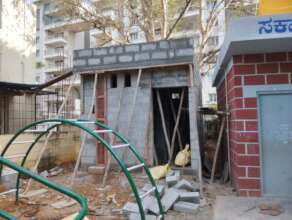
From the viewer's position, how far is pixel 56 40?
1321 inches

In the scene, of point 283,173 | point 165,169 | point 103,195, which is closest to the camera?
point 283,173

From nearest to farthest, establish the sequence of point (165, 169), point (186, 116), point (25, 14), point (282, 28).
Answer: point (282, 28)
point (165, 169)
point (186, 116)
point (25, 14)

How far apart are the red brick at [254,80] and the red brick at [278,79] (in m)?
0.11

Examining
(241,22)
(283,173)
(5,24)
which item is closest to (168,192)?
(283,173)

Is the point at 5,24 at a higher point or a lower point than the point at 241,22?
higher

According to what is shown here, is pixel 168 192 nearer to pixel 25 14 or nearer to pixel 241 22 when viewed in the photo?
pixel 241 22

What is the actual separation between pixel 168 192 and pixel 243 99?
210cm

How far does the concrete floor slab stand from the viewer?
12.7ft

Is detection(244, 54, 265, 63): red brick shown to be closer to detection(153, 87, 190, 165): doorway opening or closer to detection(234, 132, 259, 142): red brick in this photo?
detection(234, 132, 259, 142): red brick

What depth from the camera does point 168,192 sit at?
470 cm

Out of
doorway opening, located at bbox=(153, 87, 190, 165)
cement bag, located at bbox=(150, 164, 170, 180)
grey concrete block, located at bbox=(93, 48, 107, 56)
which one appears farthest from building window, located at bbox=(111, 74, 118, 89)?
cement bag, located at bbox=(150, 164, 170, 180)

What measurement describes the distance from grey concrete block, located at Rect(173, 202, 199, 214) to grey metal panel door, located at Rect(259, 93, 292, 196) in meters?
1.33

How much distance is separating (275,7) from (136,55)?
3.19m

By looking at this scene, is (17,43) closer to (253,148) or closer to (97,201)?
(97,201)
